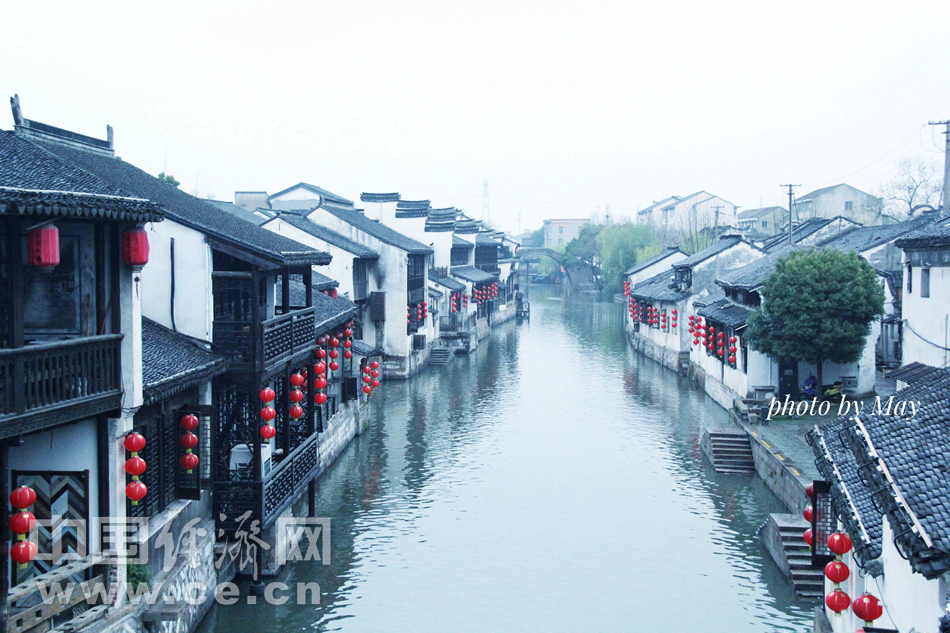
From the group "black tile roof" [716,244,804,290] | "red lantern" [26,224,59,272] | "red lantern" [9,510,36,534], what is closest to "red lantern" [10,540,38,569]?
"red lantern" [9,510,36,534]

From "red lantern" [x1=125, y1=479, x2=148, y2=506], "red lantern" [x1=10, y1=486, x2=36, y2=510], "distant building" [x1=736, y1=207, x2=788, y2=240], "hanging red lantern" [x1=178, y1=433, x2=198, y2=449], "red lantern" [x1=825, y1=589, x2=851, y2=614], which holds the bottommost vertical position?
"red lantern" [x1=825, y1=589, x2=851, y2=614]

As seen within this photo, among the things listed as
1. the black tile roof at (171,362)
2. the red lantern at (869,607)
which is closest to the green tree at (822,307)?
the black tile roof at (171,362)

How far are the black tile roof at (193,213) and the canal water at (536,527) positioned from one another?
6.04 meters

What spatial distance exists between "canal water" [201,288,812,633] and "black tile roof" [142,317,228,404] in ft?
14.2

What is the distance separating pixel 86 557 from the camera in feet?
35.1

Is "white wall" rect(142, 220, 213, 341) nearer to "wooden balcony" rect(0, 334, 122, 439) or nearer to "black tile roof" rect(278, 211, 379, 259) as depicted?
"wooden balcony" rect(0, 334, 122, 439)

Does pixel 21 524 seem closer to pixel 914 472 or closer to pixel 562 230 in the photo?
pixel 914 472

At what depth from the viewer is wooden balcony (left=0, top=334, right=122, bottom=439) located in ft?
29.1

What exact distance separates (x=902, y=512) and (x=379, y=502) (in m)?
15.5

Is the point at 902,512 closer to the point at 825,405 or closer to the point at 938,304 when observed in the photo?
the point at 938,304

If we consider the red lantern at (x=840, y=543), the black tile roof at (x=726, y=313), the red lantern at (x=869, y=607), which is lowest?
the red lantern at (x=869, y=607)

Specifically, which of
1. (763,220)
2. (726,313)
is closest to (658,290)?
(726,313)

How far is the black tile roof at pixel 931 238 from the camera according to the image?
2008cm

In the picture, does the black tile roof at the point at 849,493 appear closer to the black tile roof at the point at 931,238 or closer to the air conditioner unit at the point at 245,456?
the black tile roof at the point at 931,238
